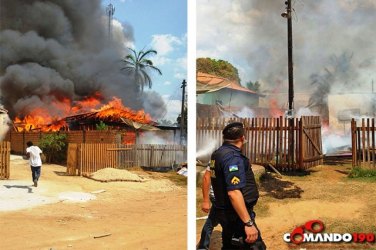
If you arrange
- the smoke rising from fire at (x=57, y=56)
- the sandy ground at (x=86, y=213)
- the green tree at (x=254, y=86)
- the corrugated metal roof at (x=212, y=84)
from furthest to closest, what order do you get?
the smoke rising from fire at (x=57, y=56)
the sandy ground at (x=86, y=213)
the green tree at (x=254, y=86)
the corrugated metal roof at (x=212, y=84)

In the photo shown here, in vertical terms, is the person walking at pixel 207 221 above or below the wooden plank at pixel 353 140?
below

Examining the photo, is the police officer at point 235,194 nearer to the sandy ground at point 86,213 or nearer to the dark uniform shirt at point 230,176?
the dark uniform shirt at point 230,176

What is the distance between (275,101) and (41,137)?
294 centimetres

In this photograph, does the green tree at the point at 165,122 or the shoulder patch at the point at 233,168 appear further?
the green tree at the point at 165,122

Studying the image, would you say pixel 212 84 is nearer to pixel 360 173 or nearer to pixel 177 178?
pixel 177 178

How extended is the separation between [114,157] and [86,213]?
0.79m

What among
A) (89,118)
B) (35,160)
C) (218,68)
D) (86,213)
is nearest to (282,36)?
(218,68)

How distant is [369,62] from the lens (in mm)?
3713

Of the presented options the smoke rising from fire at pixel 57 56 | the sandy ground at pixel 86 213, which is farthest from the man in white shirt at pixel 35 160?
the smoke rising from fire at pixel 57 56

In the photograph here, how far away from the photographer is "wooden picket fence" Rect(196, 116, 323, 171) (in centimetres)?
388

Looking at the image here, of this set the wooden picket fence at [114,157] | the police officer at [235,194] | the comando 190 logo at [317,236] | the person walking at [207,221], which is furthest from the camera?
the wooden picket fence at [114,157]

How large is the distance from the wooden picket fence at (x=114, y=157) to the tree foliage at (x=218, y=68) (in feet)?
3.67

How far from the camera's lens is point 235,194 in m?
2.77

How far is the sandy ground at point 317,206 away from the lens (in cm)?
368
